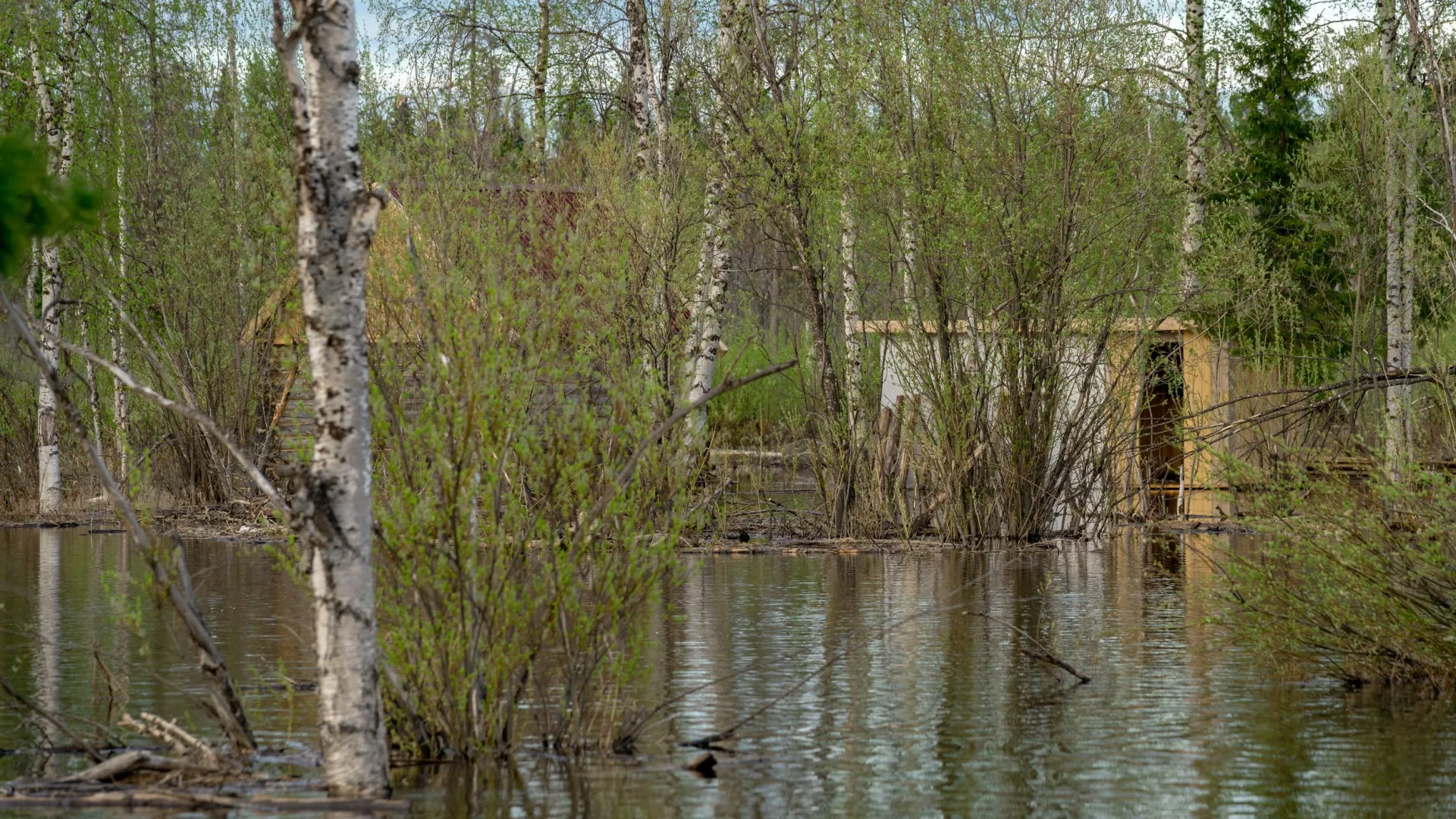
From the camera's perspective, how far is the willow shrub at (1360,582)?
9.77 m

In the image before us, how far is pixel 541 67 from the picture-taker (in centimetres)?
3319

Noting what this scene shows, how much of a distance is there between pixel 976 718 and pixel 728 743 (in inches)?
58.7

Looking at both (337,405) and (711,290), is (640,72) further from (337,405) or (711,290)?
(337,405)

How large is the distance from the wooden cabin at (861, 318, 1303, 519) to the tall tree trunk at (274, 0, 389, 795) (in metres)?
10.4

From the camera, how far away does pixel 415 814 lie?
→ 718 centimetres

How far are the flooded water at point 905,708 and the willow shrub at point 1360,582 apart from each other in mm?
300

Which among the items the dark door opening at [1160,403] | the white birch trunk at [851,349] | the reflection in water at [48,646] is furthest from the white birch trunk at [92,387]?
the dark door opening at [1160,403]

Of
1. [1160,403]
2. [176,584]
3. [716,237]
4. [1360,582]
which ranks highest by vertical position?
[716,237]

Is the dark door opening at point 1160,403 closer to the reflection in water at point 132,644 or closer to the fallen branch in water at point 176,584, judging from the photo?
the reflection in water at point 132,644

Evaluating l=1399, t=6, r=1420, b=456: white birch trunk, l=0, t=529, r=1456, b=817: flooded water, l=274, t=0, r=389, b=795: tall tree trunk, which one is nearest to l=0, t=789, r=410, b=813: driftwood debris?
l=274, t=0, r=389, b=795: tall tree trunk

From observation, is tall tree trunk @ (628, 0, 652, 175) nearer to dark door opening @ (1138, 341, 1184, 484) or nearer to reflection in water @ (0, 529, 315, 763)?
dark door opening @ (1138, 341, 1184, 484)

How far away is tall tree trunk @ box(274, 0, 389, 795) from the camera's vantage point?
7.06 meters

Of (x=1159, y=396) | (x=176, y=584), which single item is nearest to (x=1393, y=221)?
(x=1159, y=396)

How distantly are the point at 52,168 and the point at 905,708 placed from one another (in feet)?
65.0
